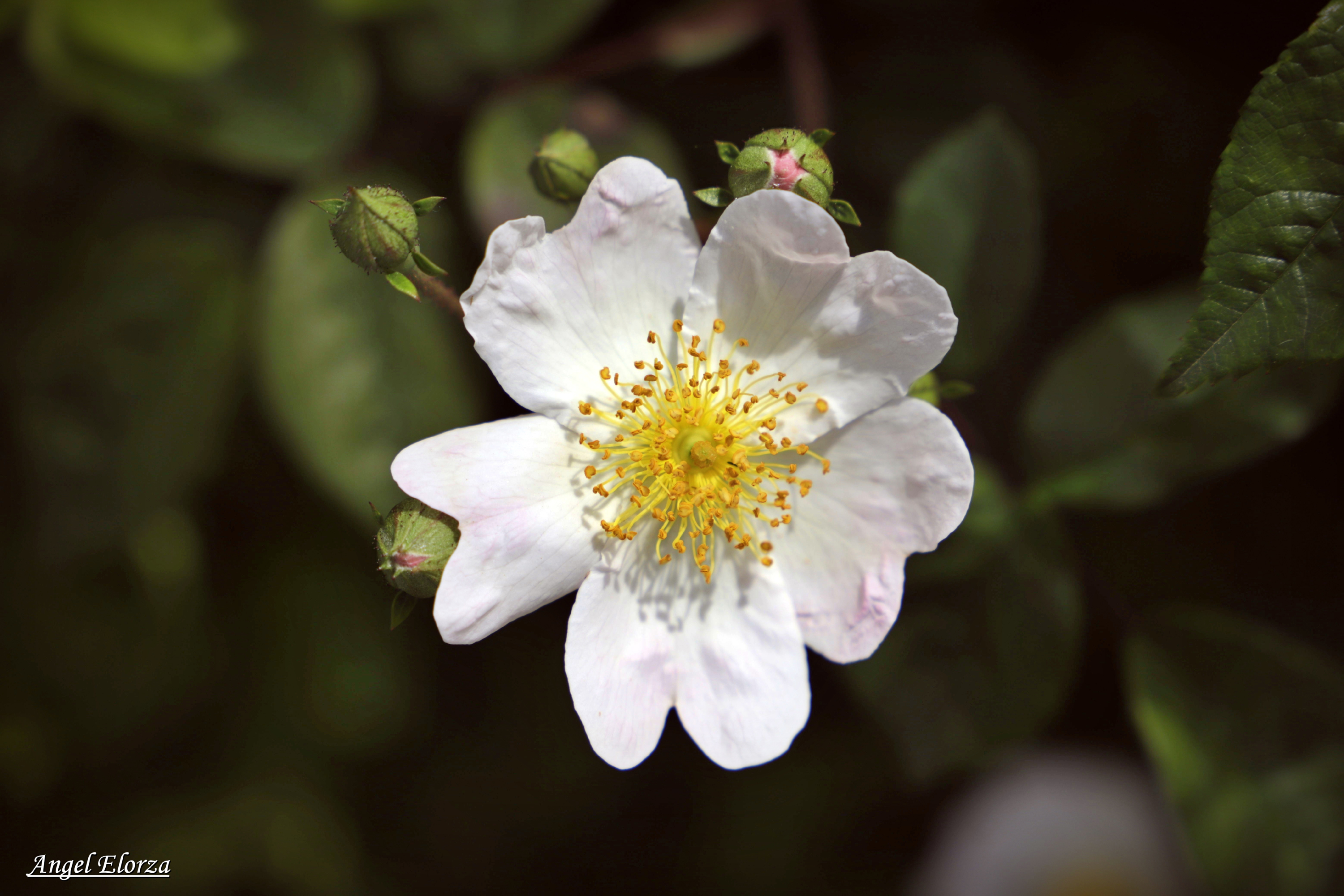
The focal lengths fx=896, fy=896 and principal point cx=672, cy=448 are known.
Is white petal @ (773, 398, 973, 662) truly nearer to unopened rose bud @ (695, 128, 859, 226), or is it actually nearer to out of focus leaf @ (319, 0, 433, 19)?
unopened rose bud @ (695, 128, 859, 226)

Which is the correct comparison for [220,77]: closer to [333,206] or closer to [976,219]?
[333,206]

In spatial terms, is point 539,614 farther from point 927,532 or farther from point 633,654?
point 927,532

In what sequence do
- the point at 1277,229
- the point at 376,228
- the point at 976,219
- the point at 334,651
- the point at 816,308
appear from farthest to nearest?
the point at 334,651
the point at 976,219
the point at 816,308
the point at 376,228
the point at 1277,229

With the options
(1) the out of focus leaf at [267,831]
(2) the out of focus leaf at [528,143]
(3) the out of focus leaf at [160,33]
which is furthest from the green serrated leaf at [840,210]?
(1) the out of focus leaf at [267,831]

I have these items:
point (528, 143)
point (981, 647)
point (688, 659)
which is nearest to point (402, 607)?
point (688, 659)

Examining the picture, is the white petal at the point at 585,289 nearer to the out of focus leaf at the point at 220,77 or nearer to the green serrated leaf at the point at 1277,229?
the green serrated leaf at the point at 1277,229

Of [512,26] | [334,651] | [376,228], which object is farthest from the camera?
[334,651]
